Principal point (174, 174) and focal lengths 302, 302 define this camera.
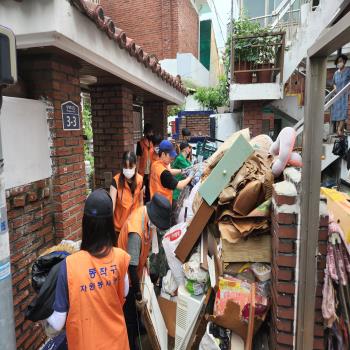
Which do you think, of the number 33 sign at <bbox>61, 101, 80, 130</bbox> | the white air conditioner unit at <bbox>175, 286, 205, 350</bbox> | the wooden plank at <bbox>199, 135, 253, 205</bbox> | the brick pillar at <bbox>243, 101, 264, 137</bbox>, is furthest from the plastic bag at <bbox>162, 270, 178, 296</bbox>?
the brick pillar at <bbox>243, 101, 264, 137</bbox>

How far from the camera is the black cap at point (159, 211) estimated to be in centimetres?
252

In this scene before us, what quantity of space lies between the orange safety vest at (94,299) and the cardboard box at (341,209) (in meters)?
1.33

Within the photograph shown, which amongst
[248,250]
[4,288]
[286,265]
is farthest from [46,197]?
[286,265]

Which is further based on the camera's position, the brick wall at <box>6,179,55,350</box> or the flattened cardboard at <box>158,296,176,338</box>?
the flattened cardboard at <box>158,296,176,338</box>

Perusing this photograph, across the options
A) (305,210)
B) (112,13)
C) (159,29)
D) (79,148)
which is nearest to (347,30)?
(305,210)

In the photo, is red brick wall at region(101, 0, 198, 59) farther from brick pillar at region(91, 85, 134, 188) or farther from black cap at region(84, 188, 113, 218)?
black cap at region(84, 188, 113, 218)

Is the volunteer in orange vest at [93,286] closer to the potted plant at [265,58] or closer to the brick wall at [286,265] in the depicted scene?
the brick wall at [286,265]

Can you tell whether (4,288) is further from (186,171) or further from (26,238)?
(186,171)

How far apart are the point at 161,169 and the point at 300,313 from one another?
8.64 ft

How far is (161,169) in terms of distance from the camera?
159 inches

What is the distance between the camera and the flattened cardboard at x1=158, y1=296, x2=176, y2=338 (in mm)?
2953

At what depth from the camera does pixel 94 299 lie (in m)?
1.79

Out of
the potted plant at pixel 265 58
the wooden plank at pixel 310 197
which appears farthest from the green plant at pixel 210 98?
the wooden plank at pixel 310 197

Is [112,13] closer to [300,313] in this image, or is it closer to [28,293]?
[28,293]
